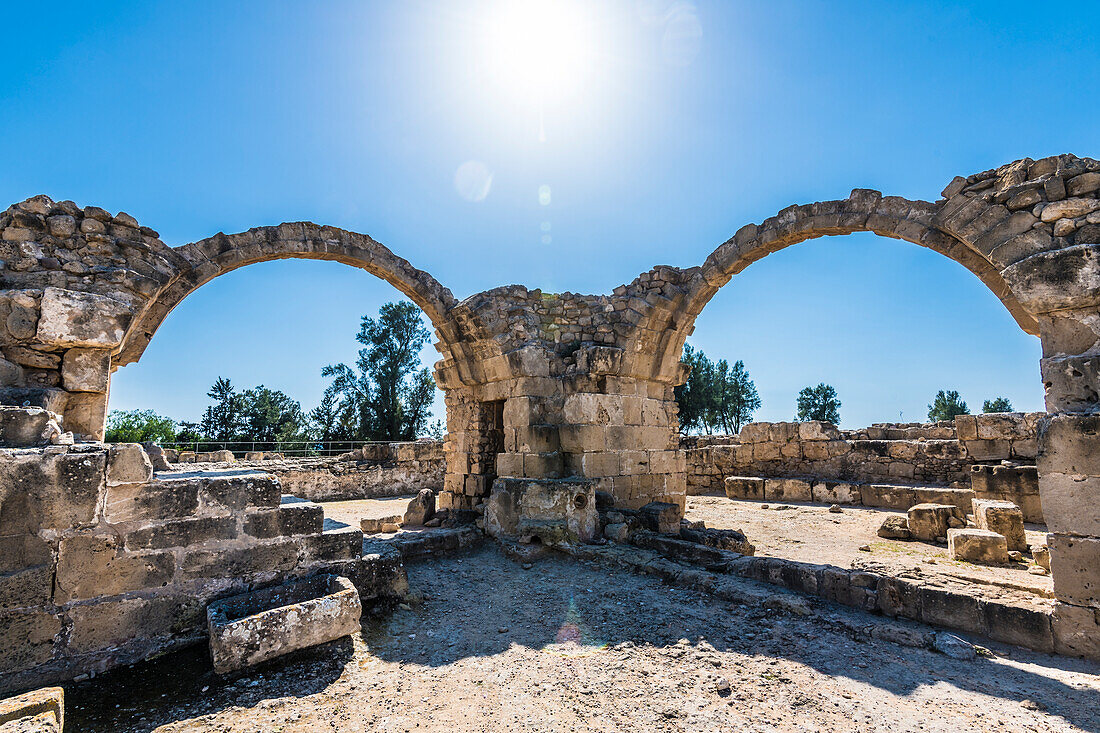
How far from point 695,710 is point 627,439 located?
4.49 m

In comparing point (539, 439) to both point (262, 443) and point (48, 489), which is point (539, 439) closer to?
point (48, 489)

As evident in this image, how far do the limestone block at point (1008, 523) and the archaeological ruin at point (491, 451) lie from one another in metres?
0.03

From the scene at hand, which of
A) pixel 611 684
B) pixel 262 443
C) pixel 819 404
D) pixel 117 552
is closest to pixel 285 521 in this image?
pixel 117 552

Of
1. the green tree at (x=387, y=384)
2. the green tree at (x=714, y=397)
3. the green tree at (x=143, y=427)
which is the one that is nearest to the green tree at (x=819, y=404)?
the green tree at (x=714, y=397)

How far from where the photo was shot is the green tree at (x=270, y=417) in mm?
29688

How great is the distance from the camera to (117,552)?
9.50 ft

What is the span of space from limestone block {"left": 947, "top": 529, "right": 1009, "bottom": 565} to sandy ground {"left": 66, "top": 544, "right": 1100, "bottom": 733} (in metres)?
2.78

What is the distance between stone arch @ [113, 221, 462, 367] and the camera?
18.1 ft

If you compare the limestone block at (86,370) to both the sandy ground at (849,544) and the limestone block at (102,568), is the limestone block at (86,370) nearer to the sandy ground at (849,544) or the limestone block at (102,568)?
the limestone block at (102,568)

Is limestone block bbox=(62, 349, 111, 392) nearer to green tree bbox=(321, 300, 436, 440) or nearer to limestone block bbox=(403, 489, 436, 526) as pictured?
limestone block bbox=(403, 489, 436, 526)

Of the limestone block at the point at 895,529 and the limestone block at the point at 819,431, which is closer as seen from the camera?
the limestone block at the point at 895,529

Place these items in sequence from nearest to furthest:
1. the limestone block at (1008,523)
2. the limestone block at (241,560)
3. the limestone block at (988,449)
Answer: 1. the limestone block at (241,560)
2. the limestone block at (1008,523)
3. the limestone block at (988,449)

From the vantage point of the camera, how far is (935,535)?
6625 millimetres

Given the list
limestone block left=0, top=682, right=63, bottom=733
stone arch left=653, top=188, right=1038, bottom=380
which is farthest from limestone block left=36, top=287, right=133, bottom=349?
stone arch left=653, top=188, right=1038, bottom=380
